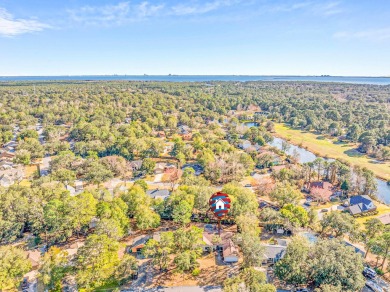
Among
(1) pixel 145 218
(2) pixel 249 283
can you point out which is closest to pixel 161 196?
(1) pixel 145 218

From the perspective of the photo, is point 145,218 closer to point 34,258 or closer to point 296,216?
point 34,258

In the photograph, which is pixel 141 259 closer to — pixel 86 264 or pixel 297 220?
pixel 86 264

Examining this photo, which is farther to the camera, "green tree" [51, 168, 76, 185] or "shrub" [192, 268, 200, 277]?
"green tree" [51, 168, 76, 185]

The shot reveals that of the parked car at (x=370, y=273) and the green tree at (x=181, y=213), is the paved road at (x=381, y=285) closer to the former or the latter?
the parked car at (x=370, y=273)

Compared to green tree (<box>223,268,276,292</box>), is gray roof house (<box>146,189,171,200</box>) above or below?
below

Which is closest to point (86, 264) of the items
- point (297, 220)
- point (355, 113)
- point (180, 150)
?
point (297, 220)

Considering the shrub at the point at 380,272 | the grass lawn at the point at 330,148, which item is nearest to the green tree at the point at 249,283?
the shrub at the point at 380,272

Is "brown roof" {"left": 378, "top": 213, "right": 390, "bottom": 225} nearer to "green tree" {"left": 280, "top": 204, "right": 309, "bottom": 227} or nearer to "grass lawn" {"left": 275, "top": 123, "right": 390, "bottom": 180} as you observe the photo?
"green tree" {"left": 280, "top": 204, "right": 309, "bottom": 227}

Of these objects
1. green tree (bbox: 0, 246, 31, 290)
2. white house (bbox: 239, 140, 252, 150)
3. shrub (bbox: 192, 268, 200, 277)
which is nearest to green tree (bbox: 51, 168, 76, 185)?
green tree (bbox: 0, 246, 31, 290)

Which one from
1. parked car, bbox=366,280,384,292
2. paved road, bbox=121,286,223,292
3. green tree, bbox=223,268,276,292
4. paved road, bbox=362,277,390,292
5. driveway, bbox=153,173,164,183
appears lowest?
paved road, bbox=362,277,390,292
